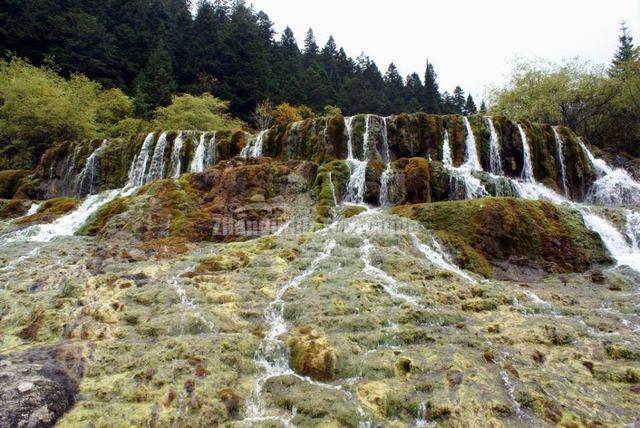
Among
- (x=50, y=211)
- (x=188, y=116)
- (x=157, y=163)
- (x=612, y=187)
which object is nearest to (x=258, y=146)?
(x=157, y=163)

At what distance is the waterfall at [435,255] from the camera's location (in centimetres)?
1150

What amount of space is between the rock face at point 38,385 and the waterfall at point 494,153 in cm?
2336

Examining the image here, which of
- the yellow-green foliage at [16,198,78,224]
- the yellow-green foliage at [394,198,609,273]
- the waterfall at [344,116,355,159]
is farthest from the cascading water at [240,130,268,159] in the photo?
the yellow-green foliage at [394,198,609,273]

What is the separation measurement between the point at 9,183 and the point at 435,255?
26974mm

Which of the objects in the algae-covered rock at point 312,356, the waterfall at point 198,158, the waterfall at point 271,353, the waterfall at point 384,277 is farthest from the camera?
the waterfall at point 198,158

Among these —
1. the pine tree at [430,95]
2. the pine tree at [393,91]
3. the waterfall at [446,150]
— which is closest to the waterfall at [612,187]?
the waterfall at [446,150]

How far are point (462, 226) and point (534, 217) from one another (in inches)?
96.5

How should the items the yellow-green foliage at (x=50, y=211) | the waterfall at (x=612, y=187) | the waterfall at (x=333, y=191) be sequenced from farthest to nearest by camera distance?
1. the waterfall at (x=612, y=187)
2. the yellow-green foliage at (x=50, y=211)
3. the waterfall at (x=333, y=191)

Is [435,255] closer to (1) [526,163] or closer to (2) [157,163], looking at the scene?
(1) [526,163]

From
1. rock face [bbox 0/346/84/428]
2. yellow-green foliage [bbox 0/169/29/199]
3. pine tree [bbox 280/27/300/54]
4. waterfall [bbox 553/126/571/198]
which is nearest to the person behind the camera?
rock face [bbox 0/346/84/428]

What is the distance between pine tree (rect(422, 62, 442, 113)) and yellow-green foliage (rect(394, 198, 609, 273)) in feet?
160

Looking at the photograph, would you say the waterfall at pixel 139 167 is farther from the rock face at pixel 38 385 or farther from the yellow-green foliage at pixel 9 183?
the rock face at pixel 38 385

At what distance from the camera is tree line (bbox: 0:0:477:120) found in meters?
44.4

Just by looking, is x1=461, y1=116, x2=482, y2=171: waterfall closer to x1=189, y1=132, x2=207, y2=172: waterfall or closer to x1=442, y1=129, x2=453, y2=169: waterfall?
x1=442, y1=129, x2=453, y2=169: waterfall
